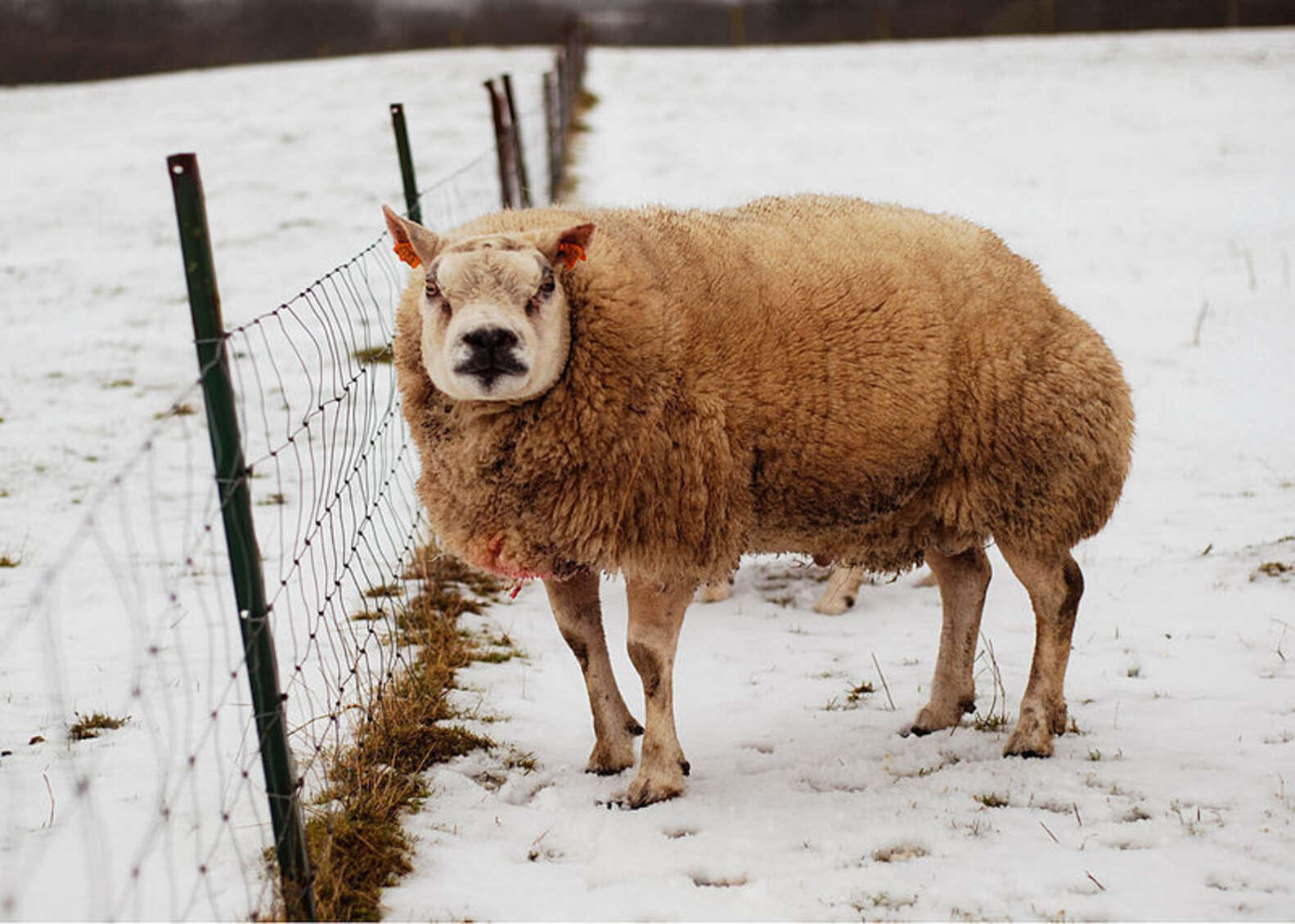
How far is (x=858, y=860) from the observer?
3596mm

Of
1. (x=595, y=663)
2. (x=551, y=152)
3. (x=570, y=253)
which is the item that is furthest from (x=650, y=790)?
(x=551, y=152)

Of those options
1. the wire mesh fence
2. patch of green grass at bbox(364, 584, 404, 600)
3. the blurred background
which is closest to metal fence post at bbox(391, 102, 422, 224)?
the wire mesh fence

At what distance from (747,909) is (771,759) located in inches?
42.4

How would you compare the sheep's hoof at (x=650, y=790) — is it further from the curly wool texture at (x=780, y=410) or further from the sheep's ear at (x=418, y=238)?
the sheep's ear at (x=418, y=238)

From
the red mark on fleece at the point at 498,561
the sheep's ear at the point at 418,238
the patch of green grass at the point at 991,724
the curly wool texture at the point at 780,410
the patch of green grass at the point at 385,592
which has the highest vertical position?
the sheep's ear at the point at 418,238

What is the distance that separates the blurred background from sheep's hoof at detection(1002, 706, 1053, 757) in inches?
1047

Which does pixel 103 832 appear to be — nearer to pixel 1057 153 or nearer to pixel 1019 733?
pixel 1019 733

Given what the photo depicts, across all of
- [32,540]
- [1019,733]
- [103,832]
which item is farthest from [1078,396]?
[32,540]

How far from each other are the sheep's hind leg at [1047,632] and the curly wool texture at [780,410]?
3.7 inches

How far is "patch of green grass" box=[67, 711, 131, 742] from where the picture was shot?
13.6ft

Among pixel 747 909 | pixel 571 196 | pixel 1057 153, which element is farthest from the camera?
pixel 1057 153

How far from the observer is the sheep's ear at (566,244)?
146 inches

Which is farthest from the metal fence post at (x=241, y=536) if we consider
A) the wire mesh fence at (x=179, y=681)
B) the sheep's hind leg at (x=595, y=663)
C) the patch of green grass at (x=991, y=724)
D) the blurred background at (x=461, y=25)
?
the blurred background at (x=461, y=25)

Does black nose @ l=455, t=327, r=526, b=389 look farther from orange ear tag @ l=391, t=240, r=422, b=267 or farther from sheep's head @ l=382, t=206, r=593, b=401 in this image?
orange ear tag @ l=391, t=240, r=422, b=267
